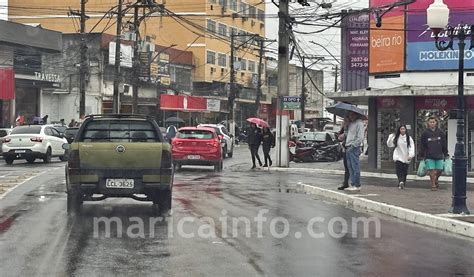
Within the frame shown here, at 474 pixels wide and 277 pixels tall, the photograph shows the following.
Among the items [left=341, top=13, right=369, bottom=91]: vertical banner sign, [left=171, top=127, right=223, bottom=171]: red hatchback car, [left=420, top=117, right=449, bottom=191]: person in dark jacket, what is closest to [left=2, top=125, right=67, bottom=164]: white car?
[left=171, top=127, right=223, bottom=171]: red hatchback car

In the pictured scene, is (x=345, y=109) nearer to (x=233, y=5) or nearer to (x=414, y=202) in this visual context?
(x=414, y=202)

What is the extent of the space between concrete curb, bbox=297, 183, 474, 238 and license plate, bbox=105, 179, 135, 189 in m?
5.03

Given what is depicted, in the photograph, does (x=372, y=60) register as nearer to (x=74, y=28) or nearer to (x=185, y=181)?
(x=185, y=181)

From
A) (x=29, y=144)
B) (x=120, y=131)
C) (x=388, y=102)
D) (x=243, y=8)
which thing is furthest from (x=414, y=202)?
(x=243, y=8)

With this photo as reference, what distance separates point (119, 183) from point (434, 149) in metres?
8.89

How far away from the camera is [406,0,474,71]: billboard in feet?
74.9

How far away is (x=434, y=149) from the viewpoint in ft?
54.4

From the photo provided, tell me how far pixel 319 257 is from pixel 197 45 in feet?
198

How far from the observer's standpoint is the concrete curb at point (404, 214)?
10539 mm

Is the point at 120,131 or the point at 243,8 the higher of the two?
the point at 243,8

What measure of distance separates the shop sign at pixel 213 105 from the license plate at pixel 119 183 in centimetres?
5013

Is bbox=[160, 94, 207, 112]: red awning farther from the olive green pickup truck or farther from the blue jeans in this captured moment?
the olive green pickup truck

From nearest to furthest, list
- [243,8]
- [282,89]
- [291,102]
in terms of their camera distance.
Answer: [291,102] → [282,89] → [243,8]

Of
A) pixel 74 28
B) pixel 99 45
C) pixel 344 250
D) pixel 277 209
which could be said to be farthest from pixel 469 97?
pixel 74 28
